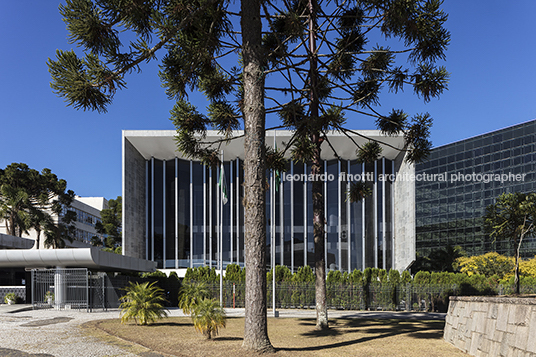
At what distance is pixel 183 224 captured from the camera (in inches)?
1596

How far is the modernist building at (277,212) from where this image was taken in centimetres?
3994

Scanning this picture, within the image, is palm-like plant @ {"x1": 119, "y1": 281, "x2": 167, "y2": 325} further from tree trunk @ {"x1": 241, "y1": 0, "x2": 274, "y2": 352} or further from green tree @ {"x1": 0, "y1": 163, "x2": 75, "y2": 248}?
green tree @ {"x1": 0, "y1": 163, "x2": 75, "y2": 248}

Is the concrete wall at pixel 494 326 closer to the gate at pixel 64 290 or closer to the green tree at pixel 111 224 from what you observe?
the gate at pixel 64 290

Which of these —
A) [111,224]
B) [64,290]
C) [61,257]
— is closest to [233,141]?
[61,257]

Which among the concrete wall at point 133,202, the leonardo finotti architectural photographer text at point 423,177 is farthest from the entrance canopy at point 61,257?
the leonardo finotti architectural photographer text at point 423,177

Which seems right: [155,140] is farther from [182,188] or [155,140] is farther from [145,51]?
[145,51]

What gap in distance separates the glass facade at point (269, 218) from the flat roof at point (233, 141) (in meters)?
1.23

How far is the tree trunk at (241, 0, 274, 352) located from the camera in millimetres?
10523

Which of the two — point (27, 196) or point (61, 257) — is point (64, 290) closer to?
point (61, 257)

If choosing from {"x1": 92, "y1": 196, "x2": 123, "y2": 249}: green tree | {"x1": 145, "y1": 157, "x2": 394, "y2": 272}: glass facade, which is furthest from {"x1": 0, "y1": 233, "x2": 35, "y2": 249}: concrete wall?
{"x1": 92, "y1": 196, "x2": 123, "y2": 249}: green tree

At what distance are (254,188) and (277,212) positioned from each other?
1191 inches

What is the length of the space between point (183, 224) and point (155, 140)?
7.78 m

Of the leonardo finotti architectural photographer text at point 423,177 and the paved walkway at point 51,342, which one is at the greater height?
the leonardo finotti architectural photographer text at point 423,177

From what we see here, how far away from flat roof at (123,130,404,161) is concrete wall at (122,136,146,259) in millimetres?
979
